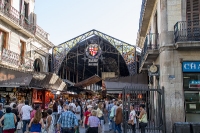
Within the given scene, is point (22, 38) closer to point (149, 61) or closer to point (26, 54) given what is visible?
point (26, 54)

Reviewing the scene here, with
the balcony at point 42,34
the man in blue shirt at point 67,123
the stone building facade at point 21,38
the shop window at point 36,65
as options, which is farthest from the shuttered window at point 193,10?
the shop window at point 36,65

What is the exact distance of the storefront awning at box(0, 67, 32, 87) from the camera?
16.0 metres

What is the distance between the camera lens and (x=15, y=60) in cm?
1909

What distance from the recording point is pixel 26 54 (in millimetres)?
21688

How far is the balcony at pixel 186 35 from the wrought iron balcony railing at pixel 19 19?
11419 millimetres

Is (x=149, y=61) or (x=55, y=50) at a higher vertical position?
(x=55, y=50)

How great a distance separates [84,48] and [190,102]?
17989mm

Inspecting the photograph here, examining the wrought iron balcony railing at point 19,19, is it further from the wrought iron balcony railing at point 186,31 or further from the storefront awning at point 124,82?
the wrought iron balcony railing at point 186,31

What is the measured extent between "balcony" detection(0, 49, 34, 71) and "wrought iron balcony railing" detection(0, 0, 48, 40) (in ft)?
7.82

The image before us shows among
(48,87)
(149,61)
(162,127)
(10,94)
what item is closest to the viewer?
(162,127)

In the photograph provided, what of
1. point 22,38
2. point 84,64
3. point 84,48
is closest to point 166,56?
point 22,38

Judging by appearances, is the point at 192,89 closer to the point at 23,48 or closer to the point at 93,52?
the point at 23,48

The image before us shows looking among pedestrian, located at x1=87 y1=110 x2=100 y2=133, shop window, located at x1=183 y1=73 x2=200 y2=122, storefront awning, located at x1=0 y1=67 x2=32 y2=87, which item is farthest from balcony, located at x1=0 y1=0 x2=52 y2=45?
shop window, located at x1=183 y1=73 x2=200 y2=122

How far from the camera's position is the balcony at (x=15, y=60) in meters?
17.7
